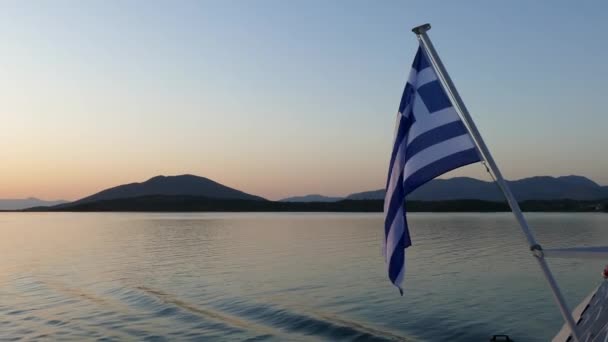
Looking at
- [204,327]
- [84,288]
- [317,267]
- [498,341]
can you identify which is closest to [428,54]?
[498,341]

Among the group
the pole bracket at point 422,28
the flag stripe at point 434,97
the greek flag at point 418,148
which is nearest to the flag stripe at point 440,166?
the greek flag at point 418,148

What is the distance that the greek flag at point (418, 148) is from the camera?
812cm

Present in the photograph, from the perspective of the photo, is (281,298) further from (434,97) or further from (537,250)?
(537,250)

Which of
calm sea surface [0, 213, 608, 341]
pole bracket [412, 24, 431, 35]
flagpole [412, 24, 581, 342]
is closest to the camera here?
flagpole [412, 24, 581, 342]

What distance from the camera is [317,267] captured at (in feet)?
128

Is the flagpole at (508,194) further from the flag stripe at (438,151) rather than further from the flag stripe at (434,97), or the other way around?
the flag stripe at (434,97)

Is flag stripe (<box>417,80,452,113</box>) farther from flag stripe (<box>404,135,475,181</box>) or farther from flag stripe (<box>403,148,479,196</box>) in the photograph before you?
flag stripe (<box>403,148,479,196</box>)

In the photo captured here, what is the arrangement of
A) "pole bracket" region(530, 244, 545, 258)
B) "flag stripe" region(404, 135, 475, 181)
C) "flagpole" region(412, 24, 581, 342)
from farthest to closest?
"flag stripe" region(404, 135, 475, 181)
"flagpole" region(412, 24, 581, 342)
"pole bracket" region(530, 244, 545, 258)

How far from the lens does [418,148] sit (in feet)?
27.3

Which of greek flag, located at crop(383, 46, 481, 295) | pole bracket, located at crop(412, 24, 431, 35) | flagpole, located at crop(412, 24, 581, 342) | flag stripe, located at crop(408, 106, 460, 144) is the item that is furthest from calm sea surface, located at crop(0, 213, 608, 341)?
pole bracket, located at crop(412, 24, 431, 35)

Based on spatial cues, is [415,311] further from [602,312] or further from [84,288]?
[84,288]

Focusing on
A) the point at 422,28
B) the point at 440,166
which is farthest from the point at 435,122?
the point at 422,28

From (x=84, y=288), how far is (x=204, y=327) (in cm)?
1259

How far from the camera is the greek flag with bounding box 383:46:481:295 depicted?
8.12 meters
